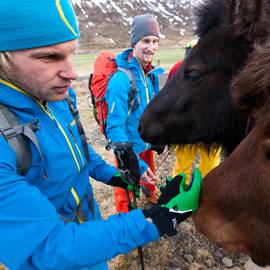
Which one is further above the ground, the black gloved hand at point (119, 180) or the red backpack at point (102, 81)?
the red backpack at point (102, 81)

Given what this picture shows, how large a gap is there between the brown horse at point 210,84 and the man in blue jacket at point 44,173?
1.23 meters

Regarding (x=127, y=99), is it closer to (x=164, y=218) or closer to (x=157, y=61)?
(x=164, y=218)

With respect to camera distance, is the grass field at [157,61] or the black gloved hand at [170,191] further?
the grass field at [157,61]

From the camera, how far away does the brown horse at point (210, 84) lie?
7.83ft

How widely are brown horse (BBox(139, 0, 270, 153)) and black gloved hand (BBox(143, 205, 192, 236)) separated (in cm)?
140

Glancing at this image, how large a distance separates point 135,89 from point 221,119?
3.68 feet

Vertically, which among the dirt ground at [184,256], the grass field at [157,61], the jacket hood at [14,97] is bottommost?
the grass field at [157,61]

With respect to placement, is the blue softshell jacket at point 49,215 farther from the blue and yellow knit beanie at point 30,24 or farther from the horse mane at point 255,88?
the horse mane at point 255,88

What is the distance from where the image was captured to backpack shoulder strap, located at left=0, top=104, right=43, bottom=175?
138cm

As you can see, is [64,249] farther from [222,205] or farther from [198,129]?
[198,129]

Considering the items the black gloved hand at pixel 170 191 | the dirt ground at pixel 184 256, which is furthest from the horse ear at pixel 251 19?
the dirt ground at pixel 184 256

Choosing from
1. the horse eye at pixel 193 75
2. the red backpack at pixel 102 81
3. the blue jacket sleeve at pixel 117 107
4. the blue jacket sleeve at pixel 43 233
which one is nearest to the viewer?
the blue jacket sleeve at pixel 43 233

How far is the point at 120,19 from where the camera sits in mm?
77312

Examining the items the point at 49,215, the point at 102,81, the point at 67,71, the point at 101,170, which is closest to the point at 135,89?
the point at 102,81
